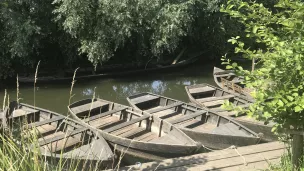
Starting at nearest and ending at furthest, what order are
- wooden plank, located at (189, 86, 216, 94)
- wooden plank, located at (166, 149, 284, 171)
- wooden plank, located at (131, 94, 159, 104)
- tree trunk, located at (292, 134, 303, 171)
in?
1. tree trunk, located at (292, 134, 303, 171)
2. wooden plank, located at (166, 149, 284, 171)
3. wooden plank, located at (131, 94, 159, 104)
4. wooden plank, located at (189, 86, 216, 94)

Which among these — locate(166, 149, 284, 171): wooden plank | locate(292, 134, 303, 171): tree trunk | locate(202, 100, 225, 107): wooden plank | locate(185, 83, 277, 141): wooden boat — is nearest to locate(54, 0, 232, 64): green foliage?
locate(185, 83, 277, 141): wooden boat

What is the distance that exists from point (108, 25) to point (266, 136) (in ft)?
30.3

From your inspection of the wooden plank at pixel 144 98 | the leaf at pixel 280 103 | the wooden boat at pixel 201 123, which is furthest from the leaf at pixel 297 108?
the wooden plank at pixel 144 98

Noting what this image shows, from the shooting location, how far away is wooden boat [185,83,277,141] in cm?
861

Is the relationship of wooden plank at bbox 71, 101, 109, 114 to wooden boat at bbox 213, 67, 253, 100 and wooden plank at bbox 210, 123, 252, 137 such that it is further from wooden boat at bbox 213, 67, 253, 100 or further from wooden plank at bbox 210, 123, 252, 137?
wooden boat at bbox 213, 67, 253, 100

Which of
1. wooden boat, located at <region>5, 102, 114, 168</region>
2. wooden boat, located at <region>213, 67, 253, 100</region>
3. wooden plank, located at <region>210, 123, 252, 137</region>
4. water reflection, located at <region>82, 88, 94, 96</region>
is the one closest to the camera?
wooden boat, located at <region>5, 102, 114, 168</region>

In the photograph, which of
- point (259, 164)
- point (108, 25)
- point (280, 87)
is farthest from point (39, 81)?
point (280, 87)

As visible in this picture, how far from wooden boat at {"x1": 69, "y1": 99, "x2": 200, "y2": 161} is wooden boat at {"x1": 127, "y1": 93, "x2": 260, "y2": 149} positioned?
0.47 meters

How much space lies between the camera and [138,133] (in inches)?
340

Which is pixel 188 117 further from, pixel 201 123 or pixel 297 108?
pixel 297 108

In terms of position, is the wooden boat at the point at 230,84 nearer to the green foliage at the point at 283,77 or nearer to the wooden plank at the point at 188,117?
the wooden plank at the point at 188,117

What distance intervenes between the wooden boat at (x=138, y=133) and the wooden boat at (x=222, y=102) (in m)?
1.68

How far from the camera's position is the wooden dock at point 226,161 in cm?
523

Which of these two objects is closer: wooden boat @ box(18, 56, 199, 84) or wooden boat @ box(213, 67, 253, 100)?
wooden boat @ box(213, 67, 253, 100)
